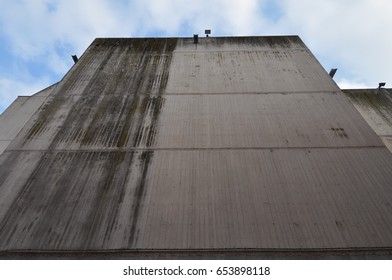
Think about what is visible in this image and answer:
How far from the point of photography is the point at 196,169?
8.27 m

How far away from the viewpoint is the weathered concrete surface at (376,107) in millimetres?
12000

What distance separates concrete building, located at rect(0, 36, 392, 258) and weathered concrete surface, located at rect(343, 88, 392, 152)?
3.17 m

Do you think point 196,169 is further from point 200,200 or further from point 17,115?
point 17,115

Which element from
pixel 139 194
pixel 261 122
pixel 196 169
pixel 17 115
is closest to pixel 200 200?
pixel 196 169

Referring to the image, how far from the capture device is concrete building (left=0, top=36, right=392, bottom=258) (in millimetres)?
6676

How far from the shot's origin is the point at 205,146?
29.5 feet

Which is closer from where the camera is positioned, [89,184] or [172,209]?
[172,209]

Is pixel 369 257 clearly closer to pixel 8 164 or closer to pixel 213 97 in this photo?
pixel 213 97

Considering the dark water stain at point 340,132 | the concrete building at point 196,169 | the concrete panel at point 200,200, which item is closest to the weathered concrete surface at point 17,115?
the concrete building at point 196,169

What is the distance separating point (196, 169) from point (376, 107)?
11245 mm

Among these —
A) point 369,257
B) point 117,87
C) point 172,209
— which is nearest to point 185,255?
point 172,209

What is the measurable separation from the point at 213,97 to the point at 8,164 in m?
7.67

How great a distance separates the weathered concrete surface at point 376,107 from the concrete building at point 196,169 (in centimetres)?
317

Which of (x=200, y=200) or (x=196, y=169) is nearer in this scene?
(x=200, y=200)
